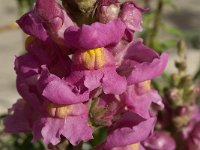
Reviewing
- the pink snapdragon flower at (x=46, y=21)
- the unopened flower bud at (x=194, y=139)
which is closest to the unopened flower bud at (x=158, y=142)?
the unopened flower bud at (x=194, y=139)

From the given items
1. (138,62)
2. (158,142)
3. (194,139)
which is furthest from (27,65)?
(194,139)

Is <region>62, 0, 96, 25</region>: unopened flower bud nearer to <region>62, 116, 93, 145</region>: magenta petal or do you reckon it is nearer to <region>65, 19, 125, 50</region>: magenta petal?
<region>65, 19, 125, 50</region>: magenta petal

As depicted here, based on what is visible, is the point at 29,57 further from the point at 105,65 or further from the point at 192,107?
the point at 192,107

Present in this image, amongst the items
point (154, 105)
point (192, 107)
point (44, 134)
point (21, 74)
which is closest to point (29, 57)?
point (21, 74)

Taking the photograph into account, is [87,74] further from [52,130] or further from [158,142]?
[158,142]

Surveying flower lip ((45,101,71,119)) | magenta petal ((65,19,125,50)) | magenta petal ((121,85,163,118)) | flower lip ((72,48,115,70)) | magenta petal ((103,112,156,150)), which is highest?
magenta petal ((65,19,125,50))

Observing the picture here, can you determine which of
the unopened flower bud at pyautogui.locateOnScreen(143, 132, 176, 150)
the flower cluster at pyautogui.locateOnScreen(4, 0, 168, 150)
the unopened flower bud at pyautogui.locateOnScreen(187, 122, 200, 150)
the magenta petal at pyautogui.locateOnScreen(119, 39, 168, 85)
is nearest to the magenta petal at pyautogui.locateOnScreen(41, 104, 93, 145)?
the flower cluster at pyautogui.locateOnScreen(4, 0, 168, 150)
